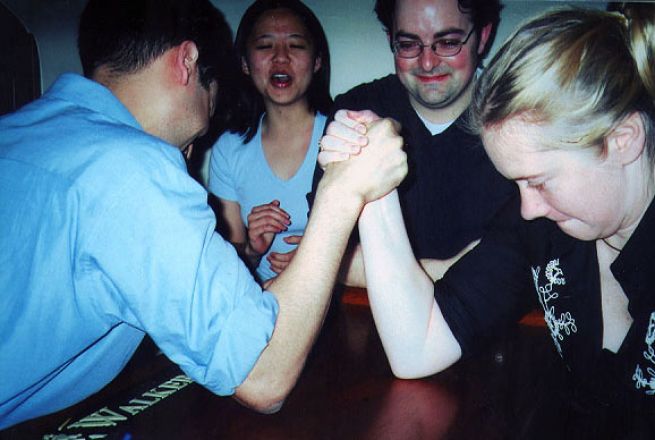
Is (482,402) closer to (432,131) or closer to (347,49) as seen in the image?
(432,131)

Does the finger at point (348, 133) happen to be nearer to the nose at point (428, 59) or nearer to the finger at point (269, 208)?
the nose at point (428, 59)

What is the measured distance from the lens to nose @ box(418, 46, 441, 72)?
1345 millimetres

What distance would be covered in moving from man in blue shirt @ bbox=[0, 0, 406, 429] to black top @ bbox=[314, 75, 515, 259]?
26.1 inches

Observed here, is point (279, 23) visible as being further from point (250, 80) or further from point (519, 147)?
point (519, 147)

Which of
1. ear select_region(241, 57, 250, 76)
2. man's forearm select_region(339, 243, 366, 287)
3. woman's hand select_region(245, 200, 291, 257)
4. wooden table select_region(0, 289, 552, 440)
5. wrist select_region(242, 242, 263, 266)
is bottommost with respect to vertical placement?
wrist select_region(242, 242, 263, 266)

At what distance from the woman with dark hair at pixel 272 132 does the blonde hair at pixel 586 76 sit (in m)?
1.02

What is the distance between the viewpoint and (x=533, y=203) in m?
0.76

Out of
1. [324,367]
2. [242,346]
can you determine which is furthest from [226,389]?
[324,367]

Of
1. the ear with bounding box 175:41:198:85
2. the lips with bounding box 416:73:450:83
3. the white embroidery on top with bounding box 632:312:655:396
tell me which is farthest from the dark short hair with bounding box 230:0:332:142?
the white embroidery on top with bounding box 632:312:655:396

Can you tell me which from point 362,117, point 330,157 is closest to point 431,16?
point 362,117

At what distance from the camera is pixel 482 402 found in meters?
0.73

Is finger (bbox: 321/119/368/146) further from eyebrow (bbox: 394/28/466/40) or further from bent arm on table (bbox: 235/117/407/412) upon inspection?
eyebrow (bbox: 394/28/466/40)

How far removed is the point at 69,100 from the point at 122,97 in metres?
0.10

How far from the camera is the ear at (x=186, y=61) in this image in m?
0.95
